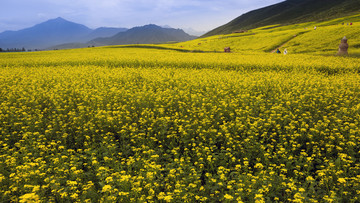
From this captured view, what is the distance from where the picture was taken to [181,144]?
7.68 m

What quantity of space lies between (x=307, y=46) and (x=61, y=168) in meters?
46.1

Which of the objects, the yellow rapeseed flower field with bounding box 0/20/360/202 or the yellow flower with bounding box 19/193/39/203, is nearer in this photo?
the yellow flower with bounding box 19/193/39/203

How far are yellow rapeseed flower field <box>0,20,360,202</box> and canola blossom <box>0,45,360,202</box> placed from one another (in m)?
0.05

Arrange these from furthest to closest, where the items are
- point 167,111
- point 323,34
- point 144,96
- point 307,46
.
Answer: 1. point 323,34
2. point 307,46
3. point 144,96
4. point 167,111

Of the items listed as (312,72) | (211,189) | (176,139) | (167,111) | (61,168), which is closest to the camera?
(211,189)

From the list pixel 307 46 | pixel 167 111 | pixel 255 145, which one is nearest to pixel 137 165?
pixel 255 145

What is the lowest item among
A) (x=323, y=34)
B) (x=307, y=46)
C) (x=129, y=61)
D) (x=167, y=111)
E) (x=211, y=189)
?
(x=211, y=189)

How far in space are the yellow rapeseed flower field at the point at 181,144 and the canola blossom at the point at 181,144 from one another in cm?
Result: 5

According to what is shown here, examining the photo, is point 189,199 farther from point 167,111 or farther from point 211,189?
point 167,111

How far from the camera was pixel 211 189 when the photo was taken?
15.6 feet

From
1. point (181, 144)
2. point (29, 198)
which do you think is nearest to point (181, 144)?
point (181, 144)

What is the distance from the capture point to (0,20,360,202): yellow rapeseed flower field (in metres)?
4.74

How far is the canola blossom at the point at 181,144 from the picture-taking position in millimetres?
4738

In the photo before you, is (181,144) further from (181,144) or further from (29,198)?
(29,198)
